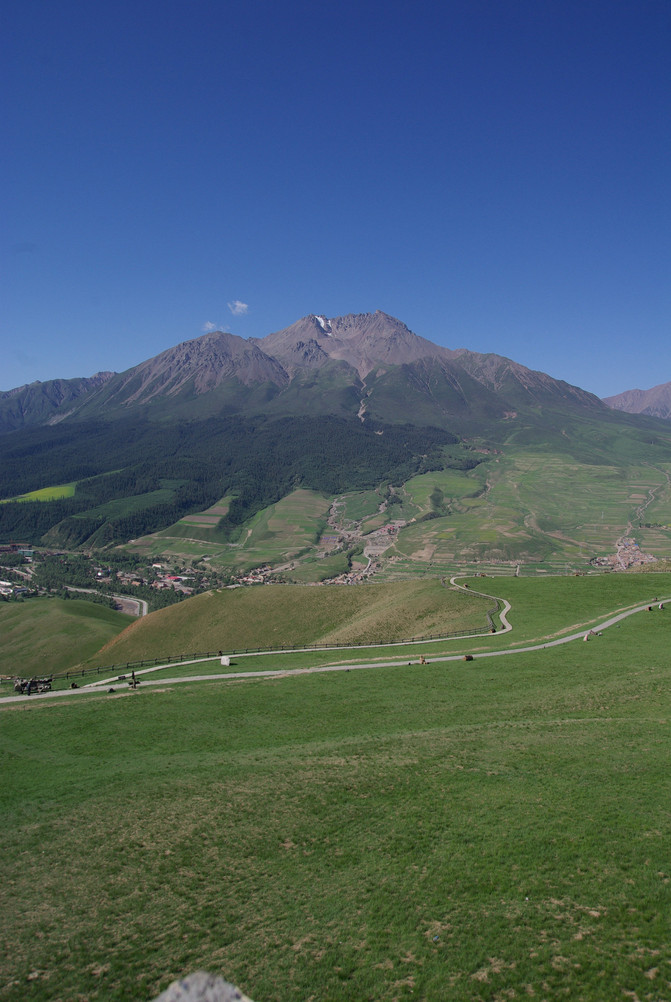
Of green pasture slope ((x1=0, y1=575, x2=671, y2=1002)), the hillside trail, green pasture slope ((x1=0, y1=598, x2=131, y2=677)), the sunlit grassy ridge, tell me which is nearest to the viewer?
green pasture slope ((x1=0, y1=575, x2=671, y2=1002))

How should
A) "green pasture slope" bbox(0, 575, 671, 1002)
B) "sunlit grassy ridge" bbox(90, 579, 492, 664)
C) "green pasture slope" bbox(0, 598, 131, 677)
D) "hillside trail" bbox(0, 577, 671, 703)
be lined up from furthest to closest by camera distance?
"green pasture slope" bbox(0, 598, 131, 677)
"sunlit grassy ridge" bbox(90, 579, 492, 664)
"hillside trail" bbox(0, 577, 671, 703)
"green pasture slope" bbox(0, 575, 671, 1002)

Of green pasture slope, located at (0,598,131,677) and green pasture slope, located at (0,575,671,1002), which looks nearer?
green pasture slope, located at (0,575,671,1002)

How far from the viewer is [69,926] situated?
55.7 ft

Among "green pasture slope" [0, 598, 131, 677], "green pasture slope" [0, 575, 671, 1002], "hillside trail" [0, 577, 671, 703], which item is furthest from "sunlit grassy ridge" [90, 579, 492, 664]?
"green pasture slope" [0, 575, 671, 1002]

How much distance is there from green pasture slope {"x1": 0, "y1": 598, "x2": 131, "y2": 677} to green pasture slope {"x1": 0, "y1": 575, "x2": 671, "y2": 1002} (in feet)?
203

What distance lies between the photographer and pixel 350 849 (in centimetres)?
2000

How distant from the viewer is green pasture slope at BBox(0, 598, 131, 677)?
298ft

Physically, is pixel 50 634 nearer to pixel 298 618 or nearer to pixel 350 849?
pixel 298 618

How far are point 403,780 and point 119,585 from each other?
7302 inches

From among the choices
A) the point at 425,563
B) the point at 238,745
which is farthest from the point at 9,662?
the point at 425,563

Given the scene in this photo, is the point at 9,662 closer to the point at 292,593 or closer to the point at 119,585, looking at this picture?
the point at 292,593

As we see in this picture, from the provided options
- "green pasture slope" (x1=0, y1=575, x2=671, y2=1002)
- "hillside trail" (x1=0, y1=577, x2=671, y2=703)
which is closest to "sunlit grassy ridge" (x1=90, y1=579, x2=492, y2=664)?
"hillside trail" (x1=0, y1=577, x2=671, y2=703)

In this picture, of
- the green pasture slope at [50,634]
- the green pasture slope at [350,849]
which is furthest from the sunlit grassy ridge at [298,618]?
the green pasture slope at [350,849]

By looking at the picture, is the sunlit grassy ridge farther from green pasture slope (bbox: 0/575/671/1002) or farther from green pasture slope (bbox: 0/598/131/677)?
green pasture slope (bbox: 0/575/671/1002)
